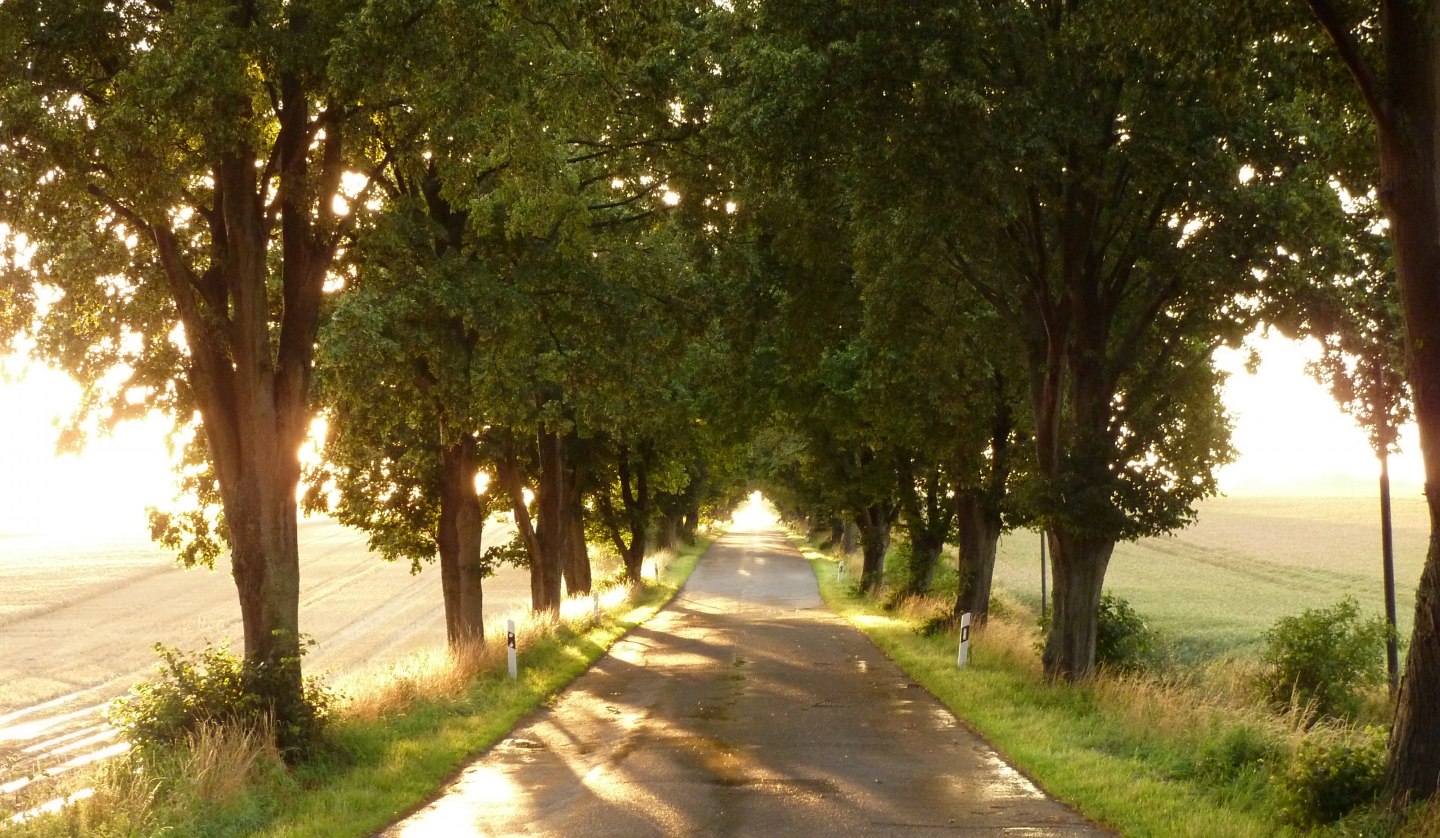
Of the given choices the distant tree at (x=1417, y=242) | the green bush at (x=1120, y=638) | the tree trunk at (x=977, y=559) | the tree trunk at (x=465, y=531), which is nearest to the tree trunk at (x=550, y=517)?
the tree trunk at (x=465, y=531)

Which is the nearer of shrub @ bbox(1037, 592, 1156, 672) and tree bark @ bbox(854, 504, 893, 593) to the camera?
shrub @ bbox(1037, 592, 1156, 672)

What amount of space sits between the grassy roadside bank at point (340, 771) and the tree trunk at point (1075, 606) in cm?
705

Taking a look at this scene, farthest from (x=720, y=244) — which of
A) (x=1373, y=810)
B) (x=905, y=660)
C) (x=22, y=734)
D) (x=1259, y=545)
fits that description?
(x=1259, y=545)

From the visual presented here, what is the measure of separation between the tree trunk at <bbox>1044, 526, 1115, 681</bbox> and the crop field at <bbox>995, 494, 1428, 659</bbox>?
1140mm

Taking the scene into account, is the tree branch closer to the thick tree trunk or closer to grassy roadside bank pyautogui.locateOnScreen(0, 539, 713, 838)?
the thick tree trunk

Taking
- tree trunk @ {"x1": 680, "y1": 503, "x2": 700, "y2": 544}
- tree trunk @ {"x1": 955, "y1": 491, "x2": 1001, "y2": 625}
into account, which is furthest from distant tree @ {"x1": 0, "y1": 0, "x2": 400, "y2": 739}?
tree trunk @ {"x1": 680, "y1": 503, "x2": 700, "y2": 544}

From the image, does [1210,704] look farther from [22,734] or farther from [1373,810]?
[22,734]

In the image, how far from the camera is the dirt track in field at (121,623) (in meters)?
23.9

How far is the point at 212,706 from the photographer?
1073cm

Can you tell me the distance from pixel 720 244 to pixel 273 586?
9.34 metres

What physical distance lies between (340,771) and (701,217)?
9236mm

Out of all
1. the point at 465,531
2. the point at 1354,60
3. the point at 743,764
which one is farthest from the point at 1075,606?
the point at 465,531

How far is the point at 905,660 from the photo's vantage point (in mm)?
20562

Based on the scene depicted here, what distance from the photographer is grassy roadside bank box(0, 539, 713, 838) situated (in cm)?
841
